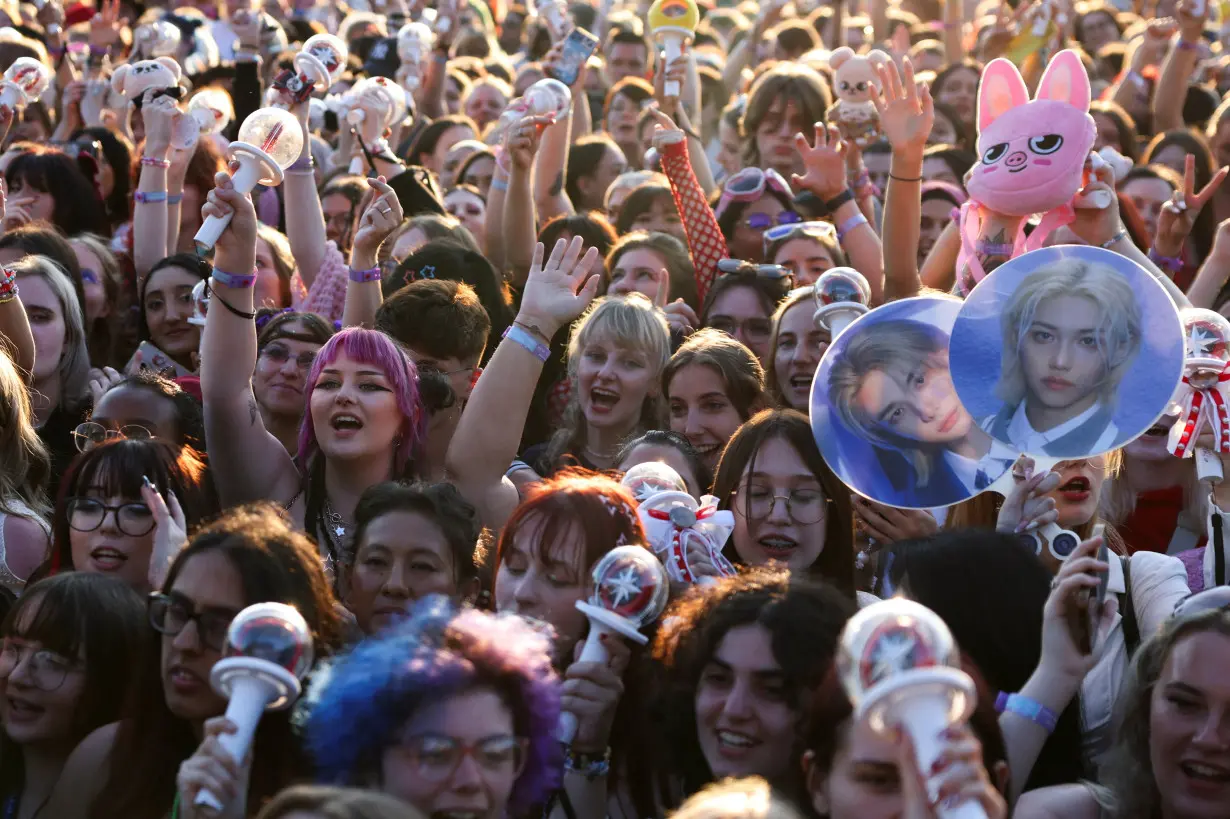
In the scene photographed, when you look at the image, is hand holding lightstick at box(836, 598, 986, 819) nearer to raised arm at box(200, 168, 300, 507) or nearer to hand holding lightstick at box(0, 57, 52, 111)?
raised arm at box(200, 168, 300, 507)

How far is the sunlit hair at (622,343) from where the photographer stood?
5297 millimetres

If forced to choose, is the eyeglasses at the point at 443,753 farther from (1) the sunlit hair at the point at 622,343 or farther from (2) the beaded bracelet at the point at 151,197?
(2) the beaded bracelet at the point at 151,197

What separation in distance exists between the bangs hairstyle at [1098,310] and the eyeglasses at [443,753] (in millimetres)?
1645

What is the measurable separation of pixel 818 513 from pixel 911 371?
494mm

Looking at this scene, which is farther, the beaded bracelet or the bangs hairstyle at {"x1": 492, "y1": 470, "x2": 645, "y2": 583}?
the beaded bracelet

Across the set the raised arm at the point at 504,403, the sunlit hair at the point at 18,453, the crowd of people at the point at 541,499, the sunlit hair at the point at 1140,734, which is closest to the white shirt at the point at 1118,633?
the crowd of people at the point at 541,499

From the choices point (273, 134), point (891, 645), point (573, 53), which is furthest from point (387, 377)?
point (573, 53)

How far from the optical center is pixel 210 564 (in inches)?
135

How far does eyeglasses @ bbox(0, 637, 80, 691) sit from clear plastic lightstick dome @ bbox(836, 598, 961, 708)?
6.30 ft

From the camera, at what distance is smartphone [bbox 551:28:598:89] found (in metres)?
7.28

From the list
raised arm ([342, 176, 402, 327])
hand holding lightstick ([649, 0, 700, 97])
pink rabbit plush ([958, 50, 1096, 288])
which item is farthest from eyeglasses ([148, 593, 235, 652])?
hand holding lightstick ([649, 0, 700, 97])

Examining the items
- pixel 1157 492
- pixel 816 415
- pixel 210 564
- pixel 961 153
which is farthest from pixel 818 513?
pixel 961 153

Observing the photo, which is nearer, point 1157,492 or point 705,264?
point 1157,492

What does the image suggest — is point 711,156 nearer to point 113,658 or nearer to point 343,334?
point 343,334
